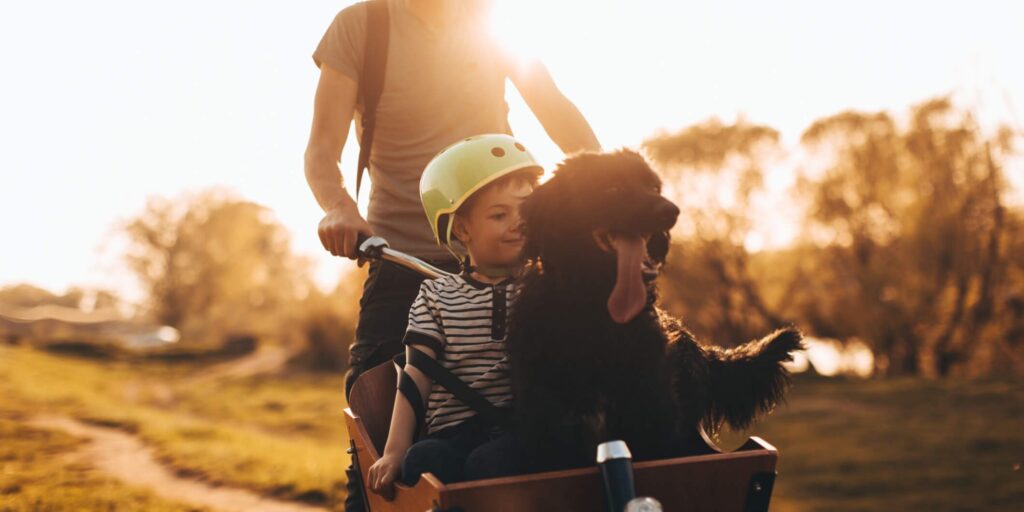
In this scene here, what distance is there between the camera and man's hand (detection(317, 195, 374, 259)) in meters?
3.03

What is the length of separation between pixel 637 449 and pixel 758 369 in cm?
53

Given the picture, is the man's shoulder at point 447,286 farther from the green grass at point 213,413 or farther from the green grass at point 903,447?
the green grass at point 213,413

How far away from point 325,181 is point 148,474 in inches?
274

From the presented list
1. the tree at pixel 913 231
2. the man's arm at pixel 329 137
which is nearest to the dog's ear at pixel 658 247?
the man's arm at pixel 329 137

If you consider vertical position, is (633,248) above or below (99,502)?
above

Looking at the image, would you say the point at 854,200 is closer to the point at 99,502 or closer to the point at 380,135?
the point at 99,502

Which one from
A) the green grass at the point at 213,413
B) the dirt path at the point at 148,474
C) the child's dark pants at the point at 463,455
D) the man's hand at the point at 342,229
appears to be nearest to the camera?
the child's dark pants at the point at 463,455

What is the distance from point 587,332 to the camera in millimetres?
2184

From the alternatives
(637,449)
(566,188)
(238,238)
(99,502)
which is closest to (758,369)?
(637,449)

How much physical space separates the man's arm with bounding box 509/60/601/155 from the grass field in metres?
1.30

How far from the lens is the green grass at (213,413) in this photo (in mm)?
8953

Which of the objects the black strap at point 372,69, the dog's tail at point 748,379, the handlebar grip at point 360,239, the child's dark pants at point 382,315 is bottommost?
the dog's tail at point 748,379

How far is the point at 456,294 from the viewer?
2.71 metres

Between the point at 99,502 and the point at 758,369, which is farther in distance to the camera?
the point at 99,502
